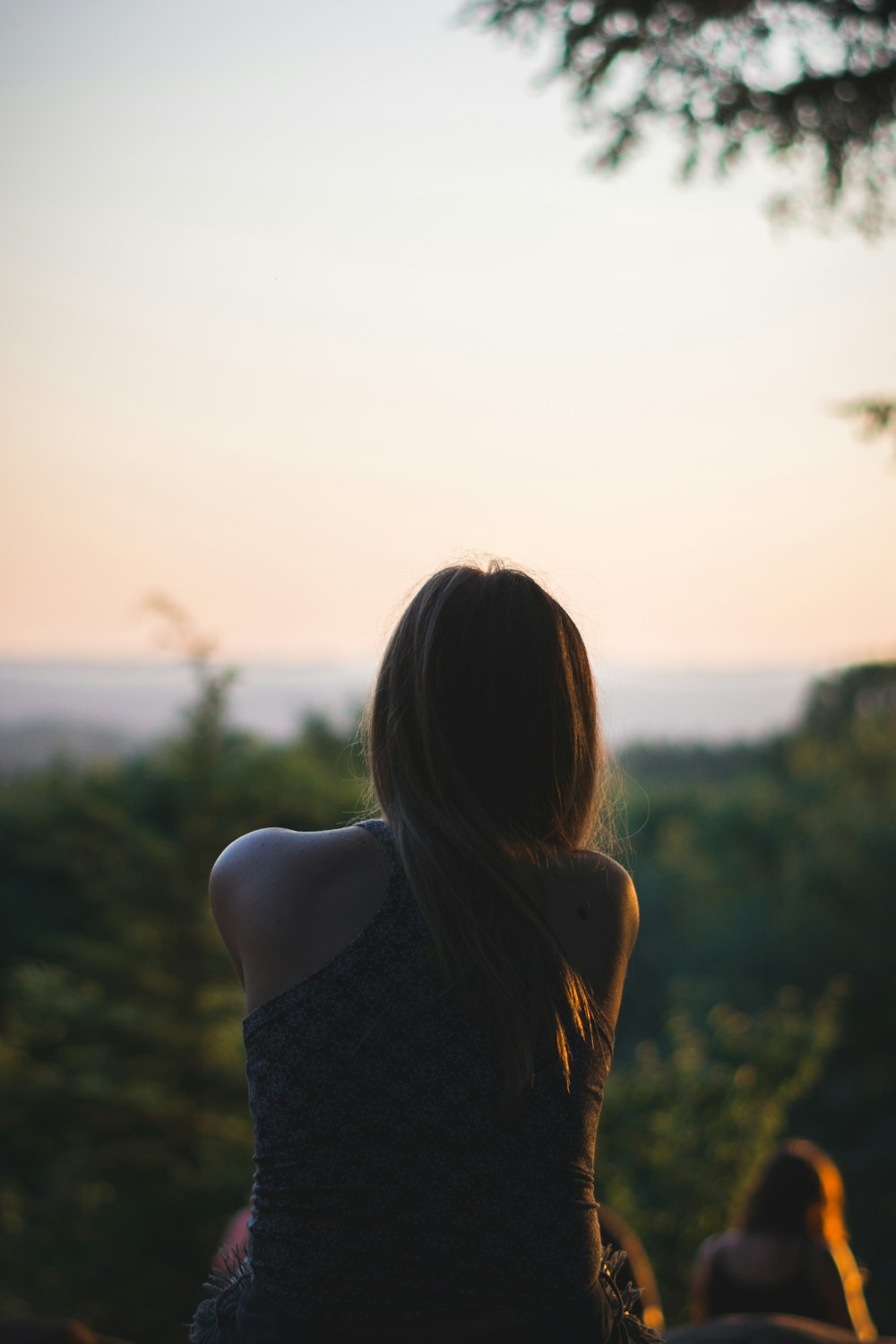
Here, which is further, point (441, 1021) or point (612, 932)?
point (612, 932)

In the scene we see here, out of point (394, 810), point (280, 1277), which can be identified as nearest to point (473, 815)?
point (394, 810)

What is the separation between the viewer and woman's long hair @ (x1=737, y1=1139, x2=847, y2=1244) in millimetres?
3719

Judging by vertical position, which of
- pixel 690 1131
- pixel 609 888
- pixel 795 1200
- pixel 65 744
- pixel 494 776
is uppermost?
pixel 494 776

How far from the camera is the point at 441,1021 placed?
118cm

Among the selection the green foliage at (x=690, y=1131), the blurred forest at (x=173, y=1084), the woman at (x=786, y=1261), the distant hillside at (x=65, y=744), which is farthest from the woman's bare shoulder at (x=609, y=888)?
the distant hillside at (x=65, y=744)

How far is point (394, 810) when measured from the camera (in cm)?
129

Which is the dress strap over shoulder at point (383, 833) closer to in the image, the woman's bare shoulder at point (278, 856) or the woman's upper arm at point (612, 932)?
the woman's bare shoulder at point (278, 856)

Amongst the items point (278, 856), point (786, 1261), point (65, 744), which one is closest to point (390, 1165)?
point (278, 856)

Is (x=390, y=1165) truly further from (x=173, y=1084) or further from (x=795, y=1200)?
(x=173, y=1084)

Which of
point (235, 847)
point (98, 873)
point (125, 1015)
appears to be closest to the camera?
point (235, 847)

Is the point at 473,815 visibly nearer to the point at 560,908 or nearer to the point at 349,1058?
the point at 560,908

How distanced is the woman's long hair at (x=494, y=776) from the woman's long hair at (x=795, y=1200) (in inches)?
117

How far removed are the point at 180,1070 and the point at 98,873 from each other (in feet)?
6.77

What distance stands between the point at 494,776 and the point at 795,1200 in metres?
3.14
